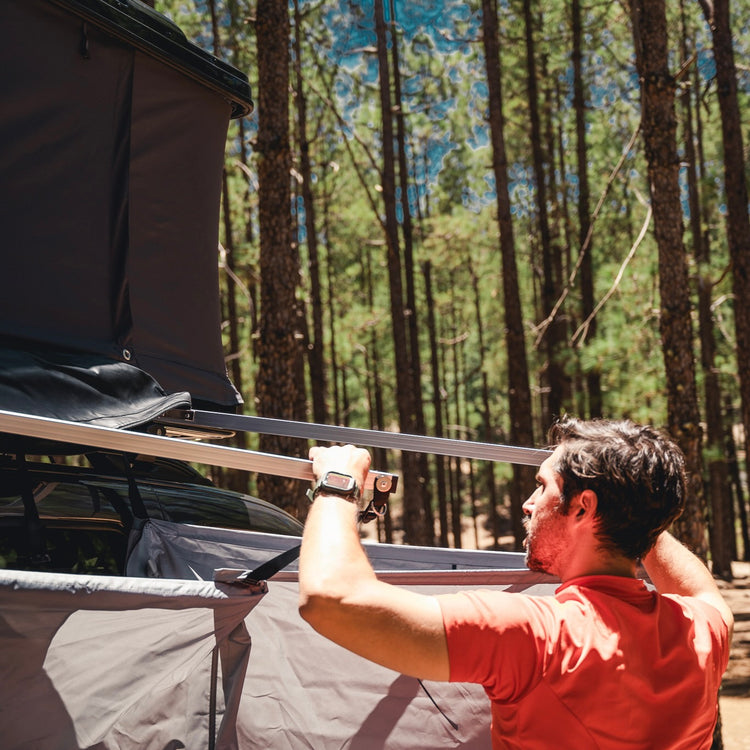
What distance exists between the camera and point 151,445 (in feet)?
6.26

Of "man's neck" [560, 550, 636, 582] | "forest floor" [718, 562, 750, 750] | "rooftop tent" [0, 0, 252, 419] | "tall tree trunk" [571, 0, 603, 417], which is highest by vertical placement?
"tall tree trunk" [571, 0, 603, 417]

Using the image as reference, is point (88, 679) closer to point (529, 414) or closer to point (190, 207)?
point (190, 207)

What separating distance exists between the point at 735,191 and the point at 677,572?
391 inches

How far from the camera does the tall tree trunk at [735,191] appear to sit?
33.8 feet

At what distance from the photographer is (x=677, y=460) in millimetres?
1982

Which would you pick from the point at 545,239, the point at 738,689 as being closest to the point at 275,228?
the point at 738,689

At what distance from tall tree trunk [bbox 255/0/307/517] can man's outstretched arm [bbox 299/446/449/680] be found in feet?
19.7

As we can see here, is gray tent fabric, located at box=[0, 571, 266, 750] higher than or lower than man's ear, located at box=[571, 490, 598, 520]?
lower

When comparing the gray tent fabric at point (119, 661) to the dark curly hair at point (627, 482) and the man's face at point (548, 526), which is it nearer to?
the man's face at point (548, 526)

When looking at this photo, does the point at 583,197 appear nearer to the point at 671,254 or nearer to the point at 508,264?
the point at 508,264

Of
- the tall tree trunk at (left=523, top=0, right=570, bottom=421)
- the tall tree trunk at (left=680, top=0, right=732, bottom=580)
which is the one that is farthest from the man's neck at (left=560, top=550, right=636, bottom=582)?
the tall tree trunk at (left=680, top=0, right=732, bottom=580)

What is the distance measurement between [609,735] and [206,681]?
3.70 feet

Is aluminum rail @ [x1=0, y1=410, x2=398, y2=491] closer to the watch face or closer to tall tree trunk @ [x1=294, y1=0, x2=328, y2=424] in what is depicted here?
the watch face

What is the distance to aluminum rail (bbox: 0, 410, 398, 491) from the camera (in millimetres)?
1852
